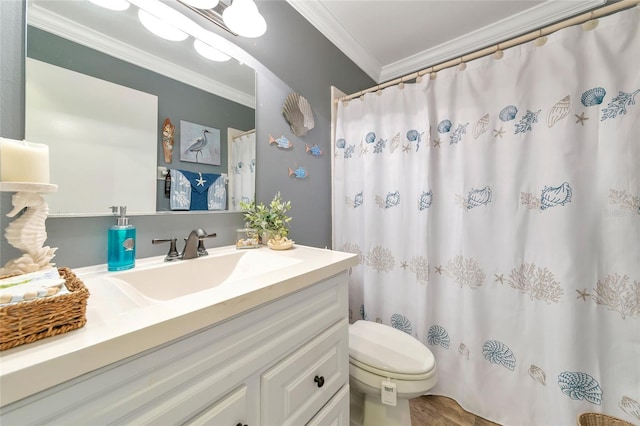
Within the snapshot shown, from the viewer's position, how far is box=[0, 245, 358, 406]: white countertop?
30cm

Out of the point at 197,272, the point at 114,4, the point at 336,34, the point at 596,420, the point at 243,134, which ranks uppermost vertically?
the point at 336,34

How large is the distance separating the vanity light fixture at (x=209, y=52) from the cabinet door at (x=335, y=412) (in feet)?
4.65

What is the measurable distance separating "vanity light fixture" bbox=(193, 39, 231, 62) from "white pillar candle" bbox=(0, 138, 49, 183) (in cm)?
69

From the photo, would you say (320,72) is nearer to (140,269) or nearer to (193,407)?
(140,269)

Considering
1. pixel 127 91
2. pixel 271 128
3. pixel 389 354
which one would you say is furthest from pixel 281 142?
pixel 389 354

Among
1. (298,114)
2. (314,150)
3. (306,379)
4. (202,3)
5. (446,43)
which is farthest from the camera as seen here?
(446,43)

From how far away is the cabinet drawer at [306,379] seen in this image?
59 cm

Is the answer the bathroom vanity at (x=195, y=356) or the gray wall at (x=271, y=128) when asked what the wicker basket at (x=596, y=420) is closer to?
the bathroom vanity at (x=195, y=356)

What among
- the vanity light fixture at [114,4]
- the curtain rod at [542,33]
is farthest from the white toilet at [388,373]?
the vanity light fixture at [114,4]

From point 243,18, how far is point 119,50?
51 centimetres

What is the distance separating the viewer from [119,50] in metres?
0.79

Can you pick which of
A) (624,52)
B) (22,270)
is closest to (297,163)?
(22,270)

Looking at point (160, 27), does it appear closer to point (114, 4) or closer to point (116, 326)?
point (114, 4)

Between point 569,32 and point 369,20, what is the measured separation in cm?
103
